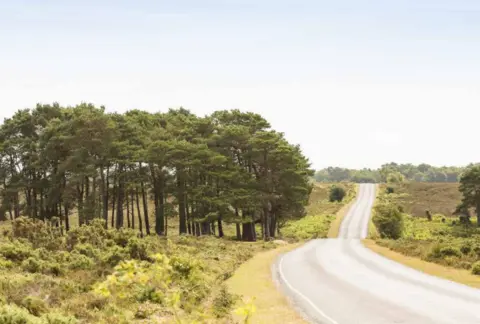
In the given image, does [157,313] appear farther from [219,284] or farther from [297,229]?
[297,229]

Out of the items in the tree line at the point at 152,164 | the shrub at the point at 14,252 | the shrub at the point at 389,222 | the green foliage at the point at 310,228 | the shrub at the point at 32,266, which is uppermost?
the tree line at the point at 152,164

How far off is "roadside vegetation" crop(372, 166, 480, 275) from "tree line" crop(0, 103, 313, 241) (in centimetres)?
1443

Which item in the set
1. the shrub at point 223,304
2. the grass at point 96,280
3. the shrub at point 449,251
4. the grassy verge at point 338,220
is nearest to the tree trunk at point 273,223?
the grassy verge at point 338,220

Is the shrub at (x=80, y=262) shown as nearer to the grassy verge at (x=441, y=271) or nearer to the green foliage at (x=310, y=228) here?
the grassy verge at (x=441, y=271)

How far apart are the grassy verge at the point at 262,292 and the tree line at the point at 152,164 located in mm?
15254

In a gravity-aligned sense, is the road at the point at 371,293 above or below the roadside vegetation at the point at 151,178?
below

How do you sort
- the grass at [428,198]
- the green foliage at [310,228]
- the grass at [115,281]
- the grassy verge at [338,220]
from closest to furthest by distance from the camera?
the grass at [115,281] → the green foliage at [310,228] → the grassy verge at [338,220] → the grass at [428,198]

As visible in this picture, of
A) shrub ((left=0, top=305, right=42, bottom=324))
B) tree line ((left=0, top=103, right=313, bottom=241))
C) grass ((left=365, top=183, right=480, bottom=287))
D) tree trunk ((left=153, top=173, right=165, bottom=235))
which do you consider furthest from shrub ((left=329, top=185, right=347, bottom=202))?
shrub ((left=0, top=305, right=42, bottom=324))

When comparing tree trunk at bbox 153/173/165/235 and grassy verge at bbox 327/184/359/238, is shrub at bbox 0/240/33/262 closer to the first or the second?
tree trunk at bbox 153/173/165/235

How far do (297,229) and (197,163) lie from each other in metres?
35.4

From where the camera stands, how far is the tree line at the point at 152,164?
45.6 meters

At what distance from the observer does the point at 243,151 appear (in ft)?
177

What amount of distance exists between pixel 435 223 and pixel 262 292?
7177 cm

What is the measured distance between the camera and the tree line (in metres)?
45.6
